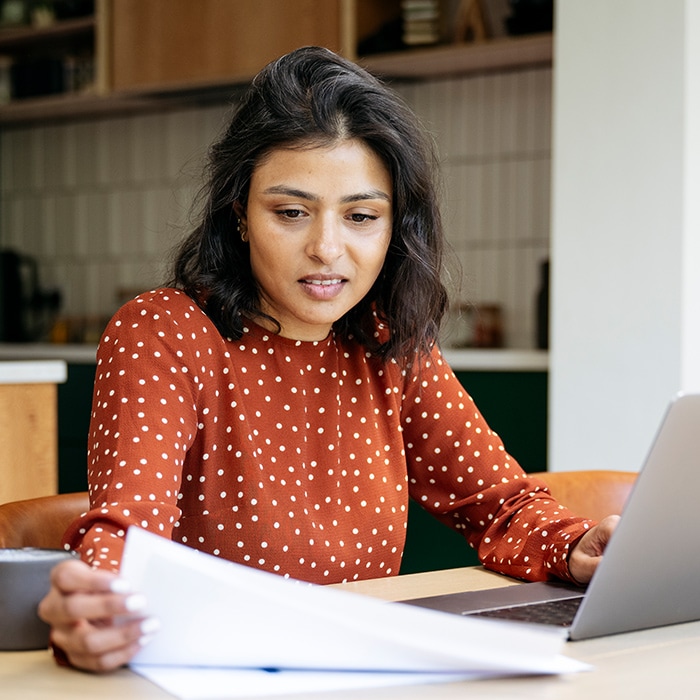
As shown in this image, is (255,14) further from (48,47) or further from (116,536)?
(116,536)

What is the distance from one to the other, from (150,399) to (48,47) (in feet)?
13.1

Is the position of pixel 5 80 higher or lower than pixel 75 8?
lower

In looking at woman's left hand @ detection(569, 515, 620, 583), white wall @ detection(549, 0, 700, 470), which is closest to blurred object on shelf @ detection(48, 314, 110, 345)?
white wall @ detection(549, 0, 700, 470)

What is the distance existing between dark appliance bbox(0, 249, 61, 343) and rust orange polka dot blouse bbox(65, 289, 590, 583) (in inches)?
137

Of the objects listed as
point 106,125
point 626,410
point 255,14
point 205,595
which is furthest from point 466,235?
point 205,595

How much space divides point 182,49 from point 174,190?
57 cm

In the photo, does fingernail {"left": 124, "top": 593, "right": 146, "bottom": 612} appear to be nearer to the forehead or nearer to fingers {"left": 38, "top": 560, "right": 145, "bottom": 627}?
fingers {"left": 38, "top": 560, "right": 145, "bottom": 627}

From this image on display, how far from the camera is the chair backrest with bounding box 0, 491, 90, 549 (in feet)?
4.39

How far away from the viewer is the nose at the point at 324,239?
4.55ft

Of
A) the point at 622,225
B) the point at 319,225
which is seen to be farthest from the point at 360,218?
the point at 622,225

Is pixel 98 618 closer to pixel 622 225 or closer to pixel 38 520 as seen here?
pixel 38 520

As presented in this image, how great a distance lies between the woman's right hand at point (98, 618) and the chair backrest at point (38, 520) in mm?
465

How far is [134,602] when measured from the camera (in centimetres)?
84

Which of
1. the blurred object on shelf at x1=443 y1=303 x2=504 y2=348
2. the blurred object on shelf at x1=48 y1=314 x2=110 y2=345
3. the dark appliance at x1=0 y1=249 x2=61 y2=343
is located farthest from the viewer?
the dark appliance at x1=0 y1=249 x2=61 y2=343
